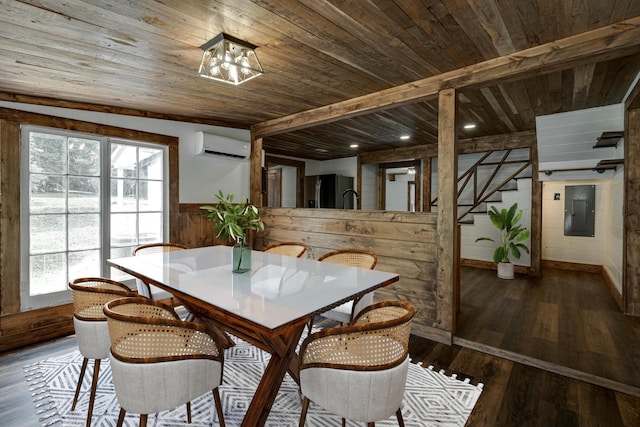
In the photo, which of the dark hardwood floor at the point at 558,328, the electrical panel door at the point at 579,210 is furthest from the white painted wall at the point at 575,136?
the dark hardwood floor at the point at 558,328

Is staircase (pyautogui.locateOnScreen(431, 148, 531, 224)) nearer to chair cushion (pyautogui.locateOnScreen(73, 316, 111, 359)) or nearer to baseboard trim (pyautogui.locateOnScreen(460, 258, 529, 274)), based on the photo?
baseboard trim (pyautogui.locateOnScreen(460, 258, 529, 274))

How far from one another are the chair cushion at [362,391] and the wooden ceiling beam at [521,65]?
2343mm

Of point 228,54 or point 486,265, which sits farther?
point 486,265

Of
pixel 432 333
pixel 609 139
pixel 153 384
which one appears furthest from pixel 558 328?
pixel 153 384

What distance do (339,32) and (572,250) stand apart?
248 inches

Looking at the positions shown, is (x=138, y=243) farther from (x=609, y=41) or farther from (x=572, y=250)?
(x=572, y=250)

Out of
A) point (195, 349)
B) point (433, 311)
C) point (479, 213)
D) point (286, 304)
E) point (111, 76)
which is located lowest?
point (433, 311)

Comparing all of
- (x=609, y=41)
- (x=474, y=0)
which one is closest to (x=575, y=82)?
(x=609, y=41)

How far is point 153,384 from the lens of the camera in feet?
4.34

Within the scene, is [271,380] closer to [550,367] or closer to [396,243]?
[396,243]

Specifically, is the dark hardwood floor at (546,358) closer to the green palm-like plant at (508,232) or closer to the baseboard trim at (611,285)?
the baseboard trim at (611,285)

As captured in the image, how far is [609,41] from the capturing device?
203cm

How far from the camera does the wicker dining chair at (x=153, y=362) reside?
1.31 meters

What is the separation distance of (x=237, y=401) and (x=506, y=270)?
479 centimetres
